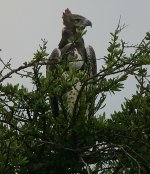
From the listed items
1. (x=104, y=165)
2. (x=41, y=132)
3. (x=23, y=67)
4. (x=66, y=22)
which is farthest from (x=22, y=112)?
(x=66, y=22)

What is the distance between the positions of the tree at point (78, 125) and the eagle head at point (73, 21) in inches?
135

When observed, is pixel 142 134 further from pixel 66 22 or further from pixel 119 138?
pixel 66 22

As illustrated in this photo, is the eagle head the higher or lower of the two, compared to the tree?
higher

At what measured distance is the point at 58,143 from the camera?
5.88 metres

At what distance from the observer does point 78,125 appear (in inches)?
232

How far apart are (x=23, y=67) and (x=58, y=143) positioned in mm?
995

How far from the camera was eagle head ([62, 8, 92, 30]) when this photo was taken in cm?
955

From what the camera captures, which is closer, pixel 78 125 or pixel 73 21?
pixel 78 125

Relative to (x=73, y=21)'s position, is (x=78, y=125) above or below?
below

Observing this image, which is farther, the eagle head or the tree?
the eagle head

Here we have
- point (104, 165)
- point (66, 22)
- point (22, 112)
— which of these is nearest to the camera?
point (22, 112)

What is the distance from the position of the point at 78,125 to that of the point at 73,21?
4097 millimetres

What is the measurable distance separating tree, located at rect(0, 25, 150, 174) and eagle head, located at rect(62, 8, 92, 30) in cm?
343

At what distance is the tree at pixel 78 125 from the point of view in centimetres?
561
